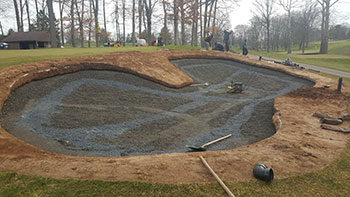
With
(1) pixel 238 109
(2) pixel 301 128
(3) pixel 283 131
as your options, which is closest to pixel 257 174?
(3) pixel 283 131

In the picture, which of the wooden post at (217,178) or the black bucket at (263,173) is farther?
the black bucket at (263,173)

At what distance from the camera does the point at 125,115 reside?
7340 millimetres

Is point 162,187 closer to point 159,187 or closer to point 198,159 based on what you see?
point 159,187

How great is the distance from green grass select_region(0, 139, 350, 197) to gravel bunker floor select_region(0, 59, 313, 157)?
1.76 metres

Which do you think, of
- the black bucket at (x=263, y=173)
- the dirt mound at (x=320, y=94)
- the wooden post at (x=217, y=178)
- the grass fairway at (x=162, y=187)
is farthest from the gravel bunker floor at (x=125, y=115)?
the black bucket at (x=263, y=173)

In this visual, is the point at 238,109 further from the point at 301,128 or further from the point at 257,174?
the point at 257,174

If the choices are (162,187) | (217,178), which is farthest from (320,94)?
(162,187)

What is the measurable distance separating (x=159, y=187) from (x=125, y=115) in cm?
452

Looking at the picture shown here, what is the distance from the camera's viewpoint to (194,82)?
1330 centimetres

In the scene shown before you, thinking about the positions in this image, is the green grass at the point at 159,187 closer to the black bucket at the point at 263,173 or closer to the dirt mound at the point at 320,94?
the black bucket at the point at 263,173

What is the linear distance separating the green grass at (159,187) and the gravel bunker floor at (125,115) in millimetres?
1756

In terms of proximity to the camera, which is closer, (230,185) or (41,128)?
(230,185)

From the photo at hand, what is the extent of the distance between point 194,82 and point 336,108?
7369 millimetres

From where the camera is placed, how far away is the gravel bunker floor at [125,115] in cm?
546
